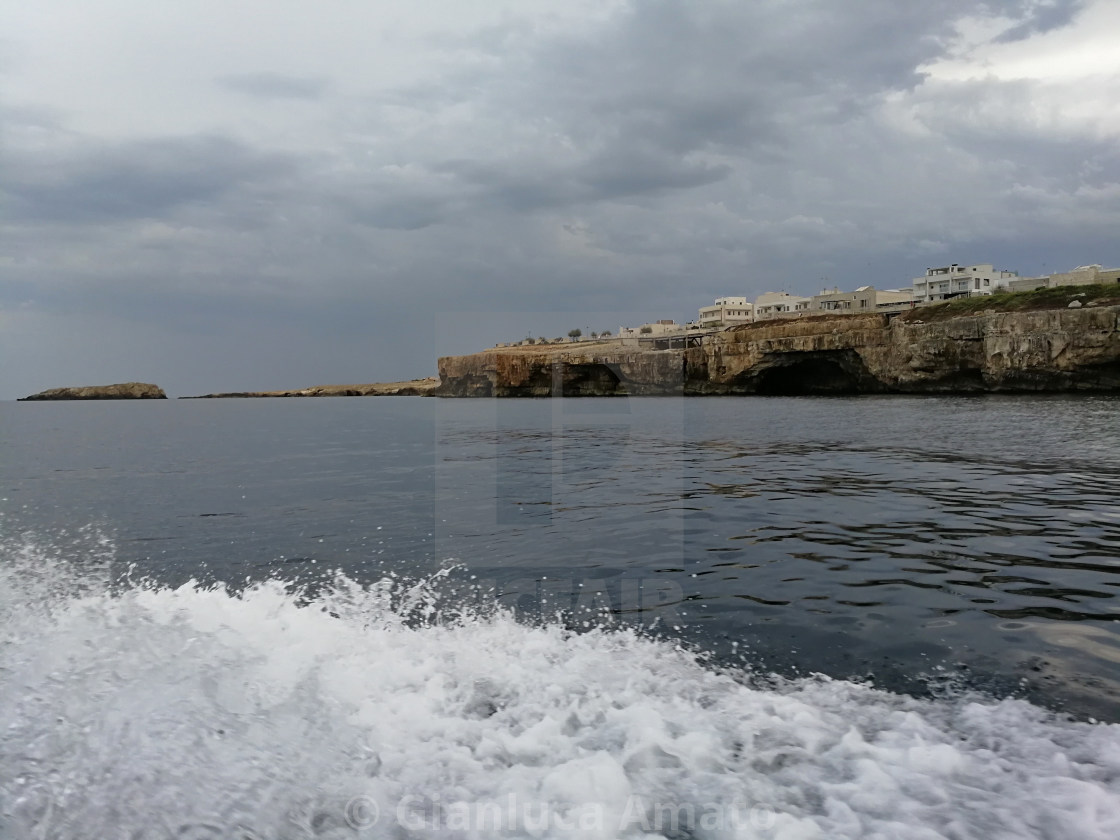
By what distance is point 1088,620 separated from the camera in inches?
244

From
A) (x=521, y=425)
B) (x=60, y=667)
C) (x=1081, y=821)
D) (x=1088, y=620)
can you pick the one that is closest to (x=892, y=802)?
(x=1081, y=821)

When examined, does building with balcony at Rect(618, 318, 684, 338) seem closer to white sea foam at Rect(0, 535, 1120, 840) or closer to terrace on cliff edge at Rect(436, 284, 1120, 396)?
terrace on cliff edge at Rect(436, 284, 1120, 396)

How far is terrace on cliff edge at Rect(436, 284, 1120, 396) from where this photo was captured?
4903 centimetres

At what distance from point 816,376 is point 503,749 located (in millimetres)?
80126

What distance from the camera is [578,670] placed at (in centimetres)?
550

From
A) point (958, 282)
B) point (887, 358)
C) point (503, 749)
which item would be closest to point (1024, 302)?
point (887, 358)

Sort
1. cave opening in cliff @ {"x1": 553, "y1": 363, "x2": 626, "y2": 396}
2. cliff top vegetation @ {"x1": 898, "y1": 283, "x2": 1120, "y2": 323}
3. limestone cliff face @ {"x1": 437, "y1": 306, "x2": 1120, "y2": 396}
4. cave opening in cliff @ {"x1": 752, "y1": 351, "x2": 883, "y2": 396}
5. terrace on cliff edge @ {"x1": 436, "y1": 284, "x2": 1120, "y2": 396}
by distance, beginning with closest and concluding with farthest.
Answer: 1. limestone cliff face @ {"x1": 437, "y1": 306, "x2": 1120, "y2": 396}
2. terrace on cliff edge @ {"x1": 436, "y1": 284, "x2": 1120, "y2": 396}
3. cliff top vegetation @ {"x1": 898, "y1": 283, "x2": 1120, "y2": 323}
4. cave opening in cliff @ {"x1": 752, "y1": 351, "x2": 883, "y2": 396}
5. cave opening in cliff @ {"x1": 553, "y1": 363, "x2": 626, "y2": 396}

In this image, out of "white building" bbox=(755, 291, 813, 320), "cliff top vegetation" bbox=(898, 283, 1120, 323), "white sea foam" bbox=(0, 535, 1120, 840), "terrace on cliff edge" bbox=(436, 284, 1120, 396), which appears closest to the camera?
"white sea foam" bbox=(0, 535, 1120, 840)

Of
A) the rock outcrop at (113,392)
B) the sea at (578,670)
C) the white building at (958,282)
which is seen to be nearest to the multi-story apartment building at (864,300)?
the white building at (958,282)

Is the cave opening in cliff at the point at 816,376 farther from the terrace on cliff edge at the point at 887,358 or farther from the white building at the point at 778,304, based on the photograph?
the white building at the point at 778,304

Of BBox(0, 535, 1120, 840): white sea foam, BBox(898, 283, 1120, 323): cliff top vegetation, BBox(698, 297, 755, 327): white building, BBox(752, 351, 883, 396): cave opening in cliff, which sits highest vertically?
BBox(698, 297, 755, 327): white building

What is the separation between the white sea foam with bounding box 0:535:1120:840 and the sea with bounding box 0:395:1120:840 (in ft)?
0.07

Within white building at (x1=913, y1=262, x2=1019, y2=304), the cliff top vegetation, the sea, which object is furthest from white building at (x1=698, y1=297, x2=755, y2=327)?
the sea

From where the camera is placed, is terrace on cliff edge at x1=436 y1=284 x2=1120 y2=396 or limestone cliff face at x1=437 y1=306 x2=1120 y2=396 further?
terrace on cliff edge at x1=436 y1=284 x2=1120 y2=396
